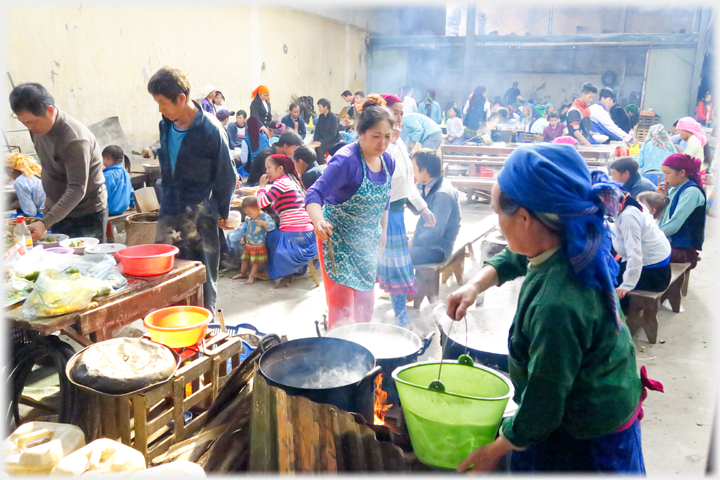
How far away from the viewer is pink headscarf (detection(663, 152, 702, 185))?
489 centimetres

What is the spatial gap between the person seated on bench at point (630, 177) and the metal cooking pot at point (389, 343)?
3.45m

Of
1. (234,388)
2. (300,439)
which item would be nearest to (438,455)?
(300,439)

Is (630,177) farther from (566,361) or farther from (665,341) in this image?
(566,361)

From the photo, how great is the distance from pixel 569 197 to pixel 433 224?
3181 millimetres

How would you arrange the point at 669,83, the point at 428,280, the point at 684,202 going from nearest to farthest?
the point at 428,280
the point at 684,202
the point at 669,83

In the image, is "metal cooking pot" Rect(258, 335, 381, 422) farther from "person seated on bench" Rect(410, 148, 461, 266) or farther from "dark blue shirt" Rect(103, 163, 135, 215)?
"dark blue shirt" Rect(103, 163, 135, 215)

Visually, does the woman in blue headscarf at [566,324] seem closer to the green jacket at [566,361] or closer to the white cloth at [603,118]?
the green jacket at [566,361]

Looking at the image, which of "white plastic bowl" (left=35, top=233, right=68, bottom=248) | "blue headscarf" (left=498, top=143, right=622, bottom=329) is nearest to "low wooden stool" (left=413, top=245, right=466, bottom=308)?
"white plastic bowl" (left=35, top=233, right=68, bottom=248)

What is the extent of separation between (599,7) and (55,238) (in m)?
25.2

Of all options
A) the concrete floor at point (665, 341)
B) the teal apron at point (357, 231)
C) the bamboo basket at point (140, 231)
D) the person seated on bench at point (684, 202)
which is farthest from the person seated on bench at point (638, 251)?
the bamboo basket at point (140, 231)

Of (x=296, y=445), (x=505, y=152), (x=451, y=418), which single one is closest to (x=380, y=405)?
(x=296, y=445)

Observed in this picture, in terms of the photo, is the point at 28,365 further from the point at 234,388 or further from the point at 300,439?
the point at 300,439

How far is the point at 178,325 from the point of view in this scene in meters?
2.77

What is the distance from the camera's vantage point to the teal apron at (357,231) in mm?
3211
